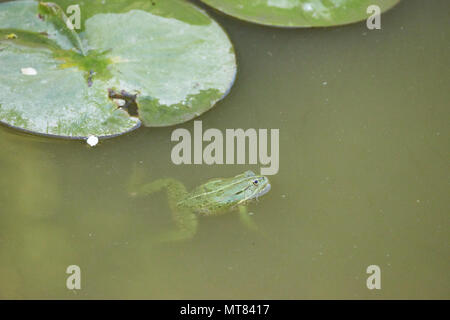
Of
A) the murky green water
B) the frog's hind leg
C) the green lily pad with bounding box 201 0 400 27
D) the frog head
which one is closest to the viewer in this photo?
the murky green water

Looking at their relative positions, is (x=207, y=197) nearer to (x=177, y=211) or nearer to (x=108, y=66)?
(x=177, y=211)

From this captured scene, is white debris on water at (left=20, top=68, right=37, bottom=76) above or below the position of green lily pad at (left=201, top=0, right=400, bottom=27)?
below

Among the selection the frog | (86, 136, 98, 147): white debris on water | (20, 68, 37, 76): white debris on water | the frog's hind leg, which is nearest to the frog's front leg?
the frog

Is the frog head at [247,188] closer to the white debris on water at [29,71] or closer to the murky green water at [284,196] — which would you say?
the murky green water at [284,196]

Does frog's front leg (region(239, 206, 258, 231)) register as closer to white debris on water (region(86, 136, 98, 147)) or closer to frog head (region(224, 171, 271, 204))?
frog head (region(224, 171, 271, 204))

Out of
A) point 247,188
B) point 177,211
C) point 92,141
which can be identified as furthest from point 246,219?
point 92,141

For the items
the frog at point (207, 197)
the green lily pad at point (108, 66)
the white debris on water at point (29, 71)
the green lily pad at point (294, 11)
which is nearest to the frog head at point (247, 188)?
the frog at point (207, 197)

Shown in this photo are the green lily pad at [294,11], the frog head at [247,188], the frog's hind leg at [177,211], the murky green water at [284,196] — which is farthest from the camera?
the green lily pad at [294,11]

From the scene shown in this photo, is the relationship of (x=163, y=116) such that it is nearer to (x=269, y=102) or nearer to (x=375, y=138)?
(x=269, y=102)
